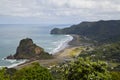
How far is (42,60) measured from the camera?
606 ft

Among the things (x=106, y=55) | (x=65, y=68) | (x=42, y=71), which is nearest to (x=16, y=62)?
(x=106, y=55)

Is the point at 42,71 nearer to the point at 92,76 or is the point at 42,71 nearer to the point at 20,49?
the point at 92,76

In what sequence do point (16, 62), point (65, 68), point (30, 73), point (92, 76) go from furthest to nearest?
1. point (16, 62)
2. point (30, 73)
3. point (65, 68)
4. point (92, 76)

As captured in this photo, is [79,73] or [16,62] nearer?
[79,73]

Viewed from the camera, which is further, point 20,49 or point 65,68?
point 20,49

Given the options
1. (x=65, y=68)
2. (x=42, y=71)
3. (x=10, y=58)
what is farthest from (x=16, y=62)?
(x=65, y=68)

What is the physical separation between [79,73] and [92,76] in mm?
1489

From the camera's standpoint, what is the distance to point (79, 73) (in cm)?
3166

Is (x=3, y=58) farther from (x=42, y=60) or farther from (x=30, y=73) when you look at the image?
(x=30, y=73)

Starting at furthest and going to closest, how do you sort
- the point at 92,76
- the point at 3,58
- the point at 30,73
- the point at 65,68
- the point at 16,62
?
1. the point at 3,58
2. the point at 16,62
3. the point at 30,73
4. the point at 65,68
5. the point at 92,76

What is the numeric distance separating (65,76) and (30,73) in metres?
16.9

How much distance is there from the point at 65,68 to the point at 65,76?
89 cm

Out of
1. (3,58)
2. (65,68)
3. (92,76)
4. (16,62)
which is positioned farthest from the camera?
(3,58)

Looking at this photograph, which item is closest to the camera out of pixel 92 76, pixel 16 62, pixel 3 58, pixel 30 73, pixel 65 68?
pixel 92 76
